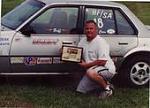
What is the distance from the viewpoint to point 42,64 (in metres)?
7.74

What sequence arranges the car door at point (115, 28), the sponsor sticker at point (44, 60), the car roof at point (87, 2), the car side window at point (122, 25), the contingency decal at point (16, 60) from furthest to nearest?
the car side window at point (122, 25) < the car door at point (115, 28) < the car roof at point (87, 2) < the sponsor sticker at point (44, 60) < the contingency decal at point (16, 60)

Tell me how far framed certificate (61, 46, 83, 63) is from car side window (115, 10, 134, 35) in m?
0.82

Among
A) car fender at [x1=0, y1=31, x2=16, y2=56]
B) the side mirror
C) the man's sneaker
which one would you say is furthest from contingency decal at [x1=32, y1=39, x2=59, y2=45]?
the man's sneaker

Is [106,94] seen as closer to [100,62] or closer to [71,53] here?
[100,62]

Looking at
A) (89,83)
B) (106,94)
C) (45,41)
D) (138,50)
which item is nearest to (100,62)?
(89,83)

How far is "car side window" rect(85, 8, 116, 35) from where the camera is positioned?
793cm

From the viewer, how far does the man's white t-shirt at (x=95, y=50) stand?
7707 millimetres

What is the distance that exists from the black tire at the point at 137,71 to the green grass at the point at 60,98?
0.16 m

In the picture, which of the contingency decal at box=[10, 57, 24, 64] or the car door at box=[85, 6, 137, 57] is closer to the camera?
the contingency decal at box=[10, 57, 24, 64]

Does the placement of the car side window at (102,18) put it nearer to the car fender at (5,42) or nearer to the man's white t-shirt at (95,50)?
the man's white t-shirt at (95,50)

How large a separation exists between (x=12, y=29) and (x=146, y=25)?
7.43 ft

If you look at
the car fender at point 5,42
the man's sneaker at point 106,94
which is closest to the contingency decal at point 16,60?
the car fender at point 5,42

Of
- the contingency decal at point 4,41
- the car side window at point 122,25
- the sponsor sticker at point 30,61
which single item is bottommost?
the sponsor sticker at point 30,61

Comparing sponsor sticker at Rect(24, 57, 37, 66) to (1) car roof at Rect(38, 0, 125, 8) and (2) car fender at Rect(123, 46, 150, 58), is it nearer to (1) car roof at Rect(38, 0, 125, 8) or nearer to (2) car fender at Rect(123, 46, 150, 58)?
(1) car roof at Rect(38, 0, 125, 8)
